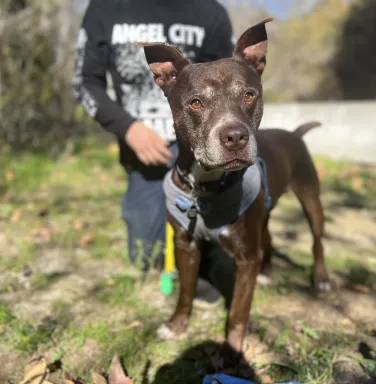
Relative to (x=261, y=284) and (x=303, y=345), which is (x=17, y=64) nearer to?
(x=261, y=284)

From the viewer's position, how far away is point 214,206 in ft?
7.15

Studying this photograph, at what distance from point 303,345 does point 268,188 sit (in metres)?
0.99

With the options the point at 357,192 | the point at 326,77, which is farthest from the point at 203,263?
the point at 326,77

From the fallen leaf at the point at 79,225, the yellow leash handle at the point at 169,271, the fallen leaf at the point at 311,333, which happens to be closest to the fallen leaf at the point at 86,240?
the fallen leaf at the point at 79,225

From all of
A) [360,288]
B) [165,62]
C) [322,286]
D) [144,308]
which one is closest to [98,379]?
[144,308]

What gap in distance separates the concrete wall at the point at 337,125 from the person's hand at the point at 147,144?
254 inches

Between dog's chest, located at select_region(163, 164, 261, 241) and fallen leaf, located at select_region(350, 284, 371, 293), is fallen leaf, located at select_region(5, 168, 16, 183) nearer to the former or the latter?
dog's chest, located at select_region(163, 164, 261, 241)

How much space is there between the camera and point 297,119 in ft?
29.4

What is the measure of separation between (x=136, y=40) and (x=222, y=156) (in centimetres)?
179

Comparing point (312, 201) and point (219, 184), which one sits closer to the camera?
point (219, 184)

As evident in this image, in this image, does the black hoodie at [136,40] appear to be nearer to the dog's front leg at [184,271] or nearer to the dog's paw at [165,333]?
the dog's front leg at [184,271]

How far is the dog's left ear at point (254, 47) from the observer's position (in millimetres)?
2021

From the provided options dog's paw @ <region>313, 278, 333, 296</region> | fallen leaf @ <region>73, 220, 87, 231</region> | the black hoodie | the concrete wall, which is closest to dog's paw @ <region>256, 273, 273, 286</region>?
dog's paw @ <region>313, 278, 333, 296</region>

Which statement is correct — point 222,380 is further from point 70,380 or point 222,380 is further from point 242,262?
point 70,380
